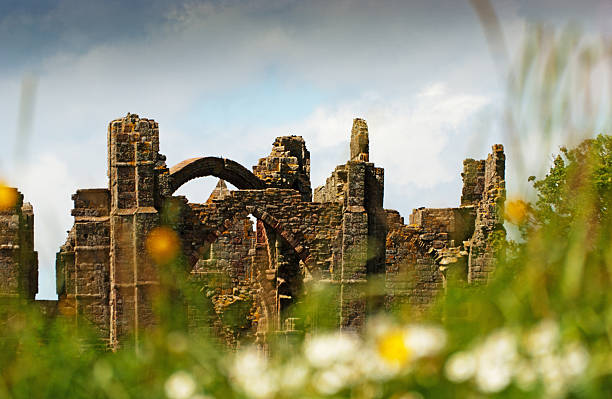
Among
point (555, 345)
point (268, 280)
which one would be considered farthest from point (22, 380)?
point (268, 280)

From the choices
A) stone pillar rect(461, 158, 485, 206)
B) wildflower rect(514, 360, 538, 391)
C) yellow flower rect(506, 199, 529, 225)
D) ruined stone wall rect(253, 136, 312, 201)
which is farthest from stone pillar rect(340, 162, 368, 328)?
wildflower rect(514, 360, 538, 391)

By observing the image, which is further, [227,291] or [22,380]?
[227,291]

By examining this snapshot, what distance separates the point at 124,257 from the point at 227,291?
8.65 meters

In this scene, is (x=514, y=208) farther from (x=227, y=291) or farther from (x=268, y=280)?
(x=227, y=291)

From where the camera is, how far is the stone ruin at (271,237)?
57.4 feet

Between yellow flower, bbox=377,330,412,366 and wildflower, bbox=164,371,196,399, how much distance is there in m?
0.73

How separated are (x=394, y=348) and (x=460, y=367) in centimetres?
25

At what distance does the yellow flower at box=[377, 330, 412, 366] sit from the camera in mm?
2708

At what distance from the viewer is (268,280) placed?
21.3 meters

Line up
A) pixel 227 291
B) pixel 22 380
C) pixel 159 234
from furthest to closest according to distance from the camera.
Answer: pixel 227 291 → pixel 159 234 → pixel 22 380

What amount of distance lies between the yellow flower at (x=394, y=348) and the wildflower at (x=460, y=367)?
0.53 ft

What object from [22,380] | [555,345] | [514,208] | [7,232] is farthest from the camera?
[7,232]

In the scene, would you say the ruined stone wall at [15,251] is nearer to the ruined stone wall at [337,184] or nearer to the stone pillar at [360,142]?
the ruined stone wall at [337,184]

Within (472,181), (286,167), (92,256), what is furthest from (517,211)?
(286,167)
